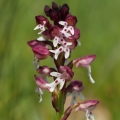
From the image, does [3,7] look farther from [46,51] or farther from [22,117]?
[46,51]

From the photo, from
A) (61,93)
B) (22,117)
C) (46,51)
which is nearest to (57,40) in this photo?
(46,51)

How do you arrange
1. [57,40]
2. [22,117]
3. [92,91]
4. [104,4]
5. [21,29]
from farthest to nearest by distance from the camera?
[104,4]
[21,29]
[92,91]
[22,117]
[57,40]

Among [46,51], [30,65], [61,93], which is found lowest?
[30,65]

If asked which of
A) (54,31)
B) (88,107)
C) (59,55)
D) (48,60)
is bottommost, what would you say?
(48,60)

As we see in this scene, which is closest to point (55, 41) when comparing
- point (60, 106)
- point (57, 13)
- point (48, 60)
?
point (57, 13)

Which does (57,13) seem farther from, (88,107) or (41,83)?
(88,107)

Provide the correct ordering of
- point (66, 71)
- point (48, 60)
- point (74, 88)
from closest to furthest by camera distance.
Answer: point (66, 71)
point (74, 88)
point (48, 60)

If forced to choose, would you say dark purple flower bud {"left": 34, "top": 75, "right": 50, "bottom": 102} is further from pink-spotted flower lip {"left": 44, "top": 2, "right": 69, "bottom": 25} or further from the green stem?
pink-spotted flower lip {"left": 44, "top": 2, "right": 69, "bottom": 25}

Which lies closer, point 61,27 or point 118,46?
point 61,27

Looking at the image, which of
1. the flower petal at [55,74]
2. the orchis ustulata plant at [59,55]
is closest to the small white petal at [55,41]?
the orchis ustulata plant at [59,55]
